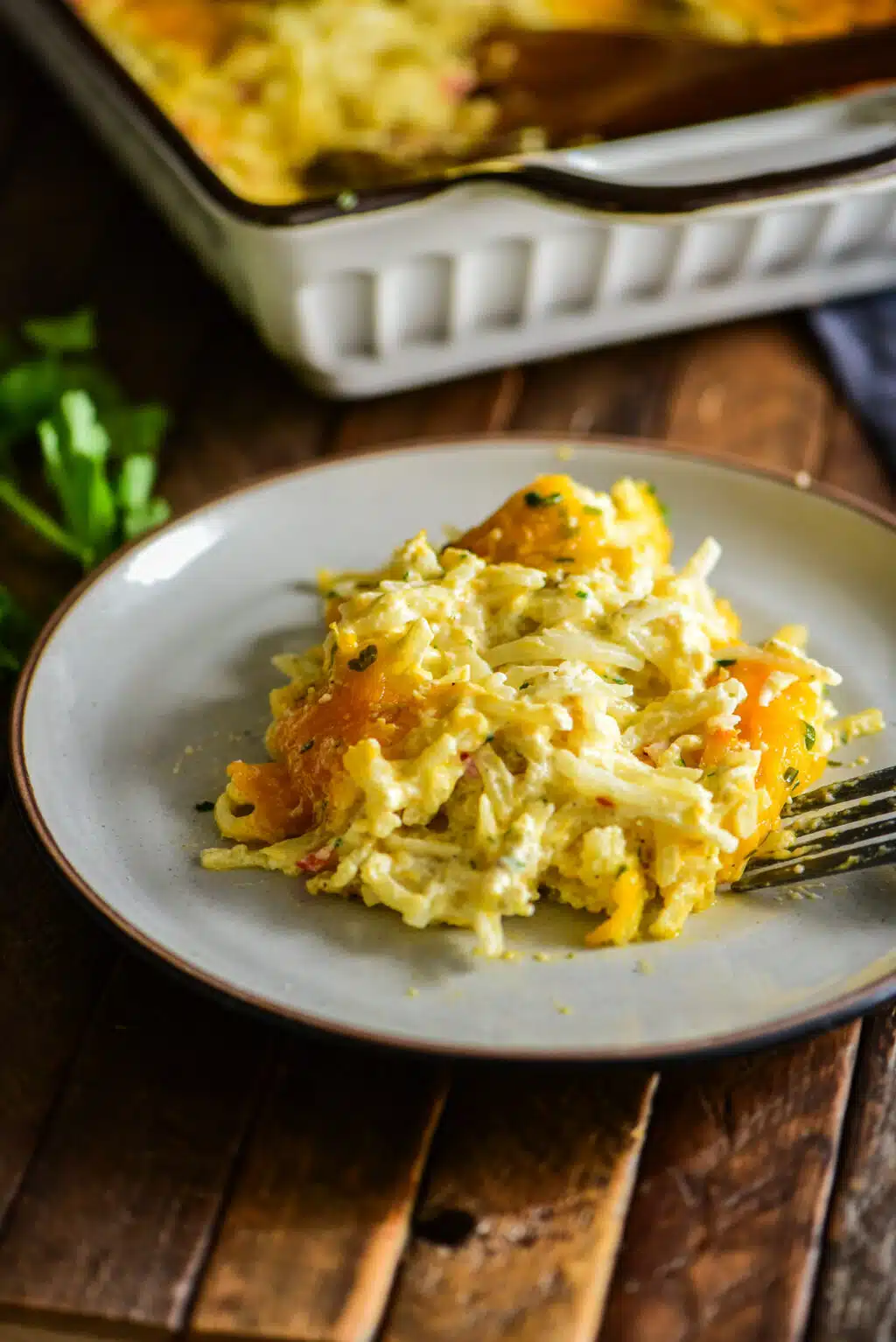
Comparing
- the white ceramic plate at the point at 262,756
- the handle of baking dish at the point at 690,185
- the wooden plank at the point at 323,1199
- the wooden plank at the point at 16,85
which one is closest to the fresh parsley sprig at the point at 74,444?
the white ceramic plate at the point at 262,756

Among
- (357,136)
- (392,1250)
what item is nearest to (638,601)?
(392,1250)

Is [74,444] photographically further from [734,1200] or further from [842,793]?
[734,1200]

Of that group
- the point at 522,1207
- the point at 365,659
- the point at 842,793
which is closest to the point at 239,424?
the point at 365,659

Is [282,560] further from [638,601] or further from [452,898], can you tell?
[452,898]

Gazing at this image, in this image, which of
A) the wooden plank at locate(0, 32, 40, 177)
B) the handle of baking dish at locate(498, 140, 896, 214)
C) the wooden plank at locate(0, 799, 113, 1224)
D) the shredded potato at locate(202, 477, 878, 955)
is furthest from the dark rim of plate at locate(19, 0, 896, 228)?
the wooden plank at locate(0, 32, 40, 177)

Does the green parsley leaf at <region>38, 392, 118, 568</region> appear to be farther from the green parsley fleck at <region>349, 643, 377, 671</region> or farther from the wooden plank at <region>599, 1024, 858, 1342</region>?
the wooden plank at <region>599, 1024, 858, 1342</region>

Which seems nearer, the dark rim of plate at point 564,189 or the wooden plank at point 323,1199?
the wooden plank at point 323,1199

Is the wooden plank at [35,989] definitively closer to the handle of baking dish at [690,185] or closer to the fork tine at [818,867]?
the fork tine at [818,867]
